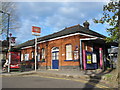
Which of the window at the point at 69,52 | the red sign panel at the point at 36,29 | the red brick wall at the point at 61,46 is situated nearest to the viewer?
the red brick wall at the point at 61,46

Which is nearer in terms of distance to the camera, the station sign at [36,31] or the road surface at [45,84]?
the road surface at [45,84]

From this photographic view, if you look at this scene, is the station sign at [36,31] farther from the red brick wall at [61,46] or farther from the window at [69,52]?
the window at [69,52]

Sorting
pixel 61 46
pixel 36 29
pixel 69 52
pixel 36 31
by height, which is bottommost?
pixel 69 52

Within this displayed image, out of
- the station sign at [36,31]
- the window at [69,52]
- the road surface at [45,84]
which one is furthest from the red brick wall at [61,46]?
the road surface at [45,84]

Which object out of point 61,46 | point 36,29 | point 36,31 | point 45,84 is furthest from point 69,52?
point 45,84

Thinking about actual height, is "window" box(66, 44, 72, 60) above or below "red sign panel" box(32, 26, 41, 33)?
below

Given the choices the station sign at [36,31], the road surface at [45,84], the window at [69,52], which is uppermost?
the station sign at [36,31]

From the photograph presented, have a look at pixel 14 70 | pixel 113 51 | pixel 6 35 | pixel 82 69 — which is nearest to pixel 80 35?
pixel 82 69

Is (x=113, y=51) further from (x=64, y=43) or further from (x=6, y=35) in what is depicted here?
(x=6, y=35)

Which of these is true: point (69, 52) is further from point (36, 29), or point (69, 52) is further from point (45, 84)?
point (45, 84)

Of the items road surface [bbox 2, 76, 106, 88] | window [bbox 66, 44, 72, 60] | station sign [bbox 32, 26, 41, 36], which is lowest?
road surface [bbox 2, 76, 106, 88]

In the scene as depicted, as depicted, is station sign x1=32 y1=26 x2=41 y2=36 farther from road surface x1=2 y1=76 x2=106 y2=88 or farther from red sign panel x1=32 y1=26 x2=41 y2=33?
road surface x1=2 y1=76 x2=106 y2=88

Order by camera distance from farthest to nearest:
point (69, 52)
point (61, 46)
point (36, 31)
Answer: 1. point (61, 46)
2. point (36, 31)
3. point (69, 52)

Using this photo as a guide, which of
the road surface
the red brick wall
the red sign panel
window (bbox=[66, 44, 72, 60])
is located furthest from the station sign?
the road surface
